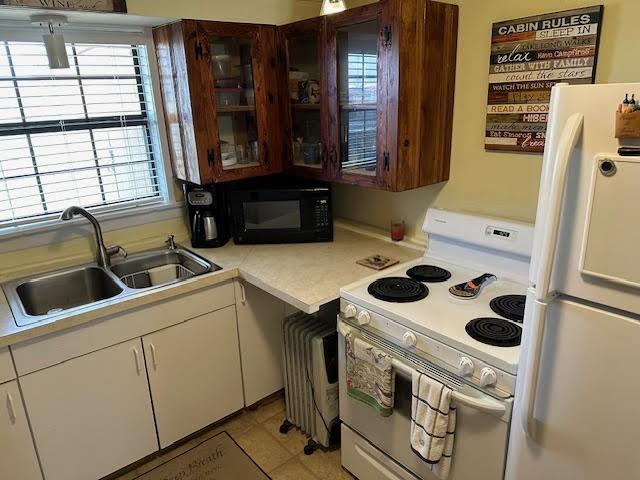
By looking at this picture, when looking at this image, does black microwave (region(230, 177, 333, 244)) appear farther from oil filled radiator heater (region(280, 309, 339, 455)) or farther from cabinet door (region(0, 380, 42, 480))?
cabinet door (region(0, 380, 42, 480))

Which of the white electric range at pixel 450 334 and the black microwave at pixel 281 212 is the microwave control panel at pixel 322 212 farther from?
the white electric range at pixel 450 334

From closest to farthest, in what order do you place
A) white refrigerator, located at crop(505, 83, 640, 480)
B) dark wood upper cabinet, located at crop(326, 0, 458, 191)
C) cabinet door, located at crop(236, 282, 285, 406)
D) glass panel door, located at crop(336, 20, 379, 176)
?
white refrigerator, located at crop(505, 83, 640, 480) → dark wood upper cabinet, located at crop(326, 0, 458, 191) → glass panel door, located at crop(336, 20, 379, 176) → cabinet door, located at crop(236, 282, 285, 406)

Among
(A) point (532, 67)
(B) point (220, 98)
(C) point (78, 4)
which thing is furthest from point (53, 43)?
(A) point (532, 67)

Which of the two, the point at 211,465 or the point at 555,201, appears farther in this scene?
the point at 211,465

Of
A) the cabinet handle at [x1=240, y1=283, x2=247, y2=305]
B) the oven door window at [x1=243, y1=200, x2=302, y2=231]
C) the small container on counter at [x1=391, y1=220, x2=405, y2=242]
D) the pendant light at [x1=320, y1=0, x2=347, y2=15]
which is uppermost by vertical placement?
the pendant light at [x1=320, y1=0, x2=347, y2=15]

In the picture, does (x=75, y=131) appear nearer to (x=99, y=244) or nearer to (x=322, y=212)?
(x=99, y=244)

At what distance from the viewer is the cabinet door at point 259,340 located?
2.24 m

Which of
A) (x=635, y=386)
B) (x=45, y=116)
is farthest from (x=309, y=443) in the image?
(x=45, y=116)

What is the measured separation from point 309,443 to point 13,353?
4.37 ft

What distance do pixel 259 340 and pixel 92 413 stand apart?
31.8 inches

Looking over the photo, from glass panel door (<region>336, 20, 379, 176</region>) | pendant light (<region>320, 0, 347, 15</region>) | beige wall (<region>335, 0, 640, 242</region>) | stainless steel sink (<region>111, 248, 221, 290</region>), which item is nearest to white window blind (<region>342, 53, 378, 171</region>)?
glass panel door (<region>336, 20, 379, 176</region>)

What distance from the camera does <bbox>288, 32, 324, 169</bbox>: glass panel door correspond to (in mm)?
2191

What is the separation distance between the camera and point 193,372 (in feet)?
6.99

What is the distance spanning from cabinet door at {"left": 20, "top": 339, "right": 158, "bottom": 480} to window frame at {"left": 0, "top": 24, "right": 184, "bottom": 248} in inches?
27.6
